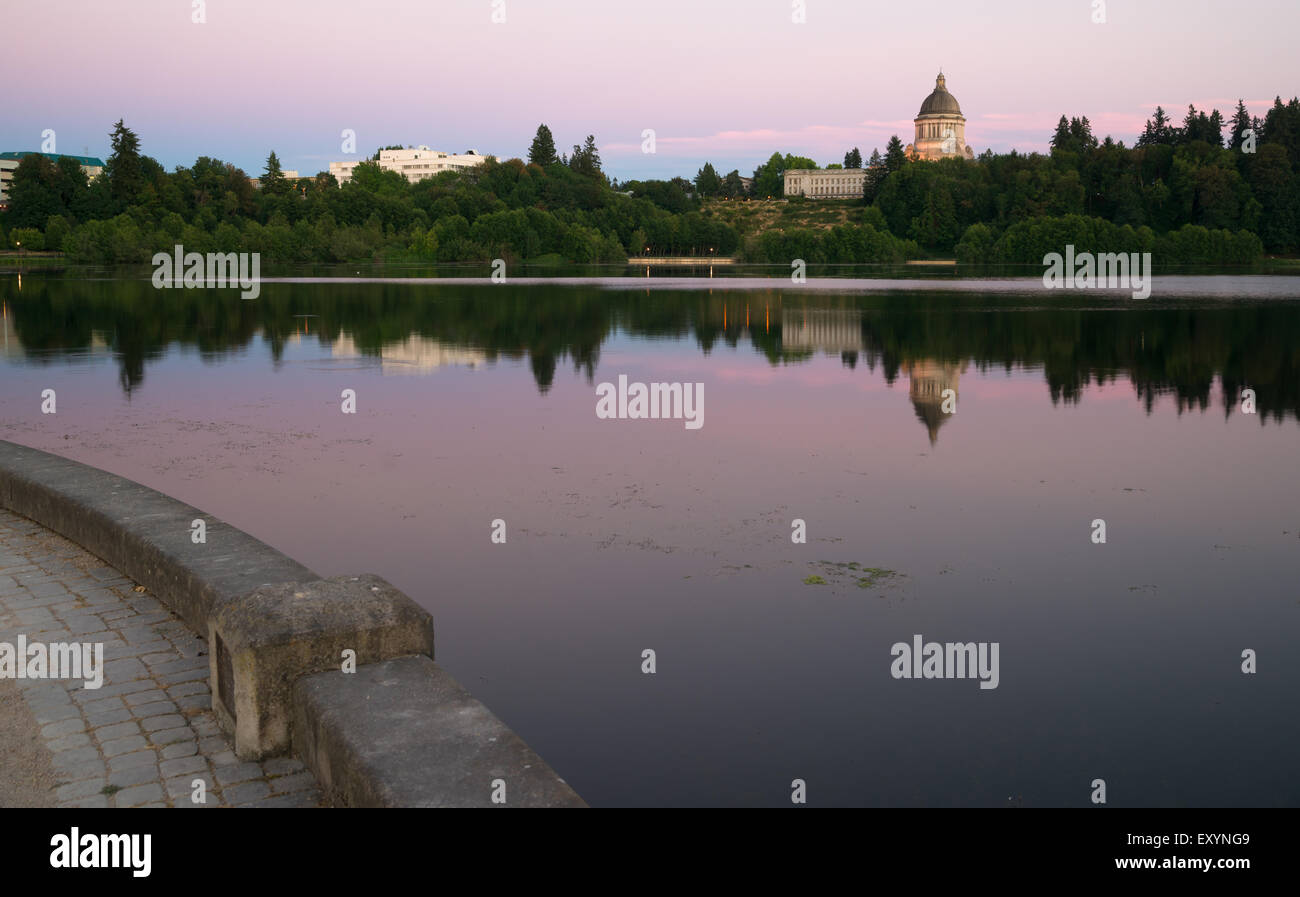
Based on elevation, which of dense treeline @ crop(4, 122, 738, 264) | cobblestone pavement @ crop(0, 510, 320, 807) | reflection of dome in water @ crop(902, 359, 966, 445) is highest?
dense treeline @ crop(4, 122, 738, 264)

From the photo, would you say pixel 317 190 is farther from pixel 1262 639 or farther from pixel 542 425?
pixel 1262 639

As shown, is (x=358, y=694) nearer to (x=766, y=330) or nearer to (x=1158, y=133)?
(x=766, y=330)

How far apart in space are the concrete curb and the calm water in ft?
4.59

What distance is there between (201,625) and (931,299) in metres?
55.5

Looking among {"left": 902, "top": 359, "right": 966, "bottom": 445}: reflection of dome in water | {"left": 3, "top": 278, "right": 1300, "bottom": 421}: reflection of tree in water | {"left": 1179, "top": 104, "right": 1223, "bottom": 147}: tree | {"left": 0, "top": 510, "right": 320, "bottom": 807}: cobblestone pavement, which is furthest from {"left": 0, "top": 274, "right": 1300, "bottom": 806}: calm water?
{"left": 1179, "top": 104, "right": 1223, "bottom": 147}: tree

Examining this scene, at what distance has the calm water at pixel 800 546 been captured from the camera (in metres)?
7.43

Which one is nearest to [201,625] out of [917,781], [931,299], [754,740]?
[754,740]

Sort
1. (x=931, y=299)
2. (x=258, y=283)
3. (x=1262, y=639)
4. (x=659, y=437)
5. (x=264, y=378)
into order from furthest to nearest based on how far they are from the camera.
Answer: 1. (x=258, y=283)
2. (x=931, y=299)
3. (x=264, y=378)
4. (x=659, y=437)
5. (x=1262, y=639)

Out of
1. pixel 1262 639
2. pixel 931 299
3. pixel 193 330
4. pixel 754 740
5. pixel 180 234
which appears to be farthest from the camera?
pixel 180 234

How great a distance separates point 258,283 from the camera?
78312 mm

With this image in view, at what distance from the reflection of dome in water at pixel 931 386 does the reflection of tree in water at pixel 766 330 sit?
1.60 ft

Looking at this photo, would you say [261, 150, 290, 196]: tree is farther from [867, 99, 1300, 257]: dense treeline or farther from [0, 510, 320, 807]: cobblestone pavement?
[0, 510, 320, 807]: cobblestone pavement

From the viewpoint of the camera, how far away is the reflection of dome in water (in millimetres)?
19953

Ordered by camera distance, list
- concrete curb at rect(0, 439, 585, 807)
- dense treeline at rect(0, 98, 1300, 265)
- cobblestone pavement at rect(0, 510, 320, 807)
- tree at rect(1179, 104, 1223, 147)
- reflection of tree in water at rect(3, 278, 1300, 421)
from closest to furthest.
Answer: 1. concrete curb at rect(0, 439, 585, 807)
2. cobblestone pavement at rect(0, 510, 320, 807)
3. reflection of tree in water at rect(3, 278, 1300, 421)
4. dense treeline at rect(0, 98, 1300, 265)
5. tree at rect(1179, 104, 1223, 147)
